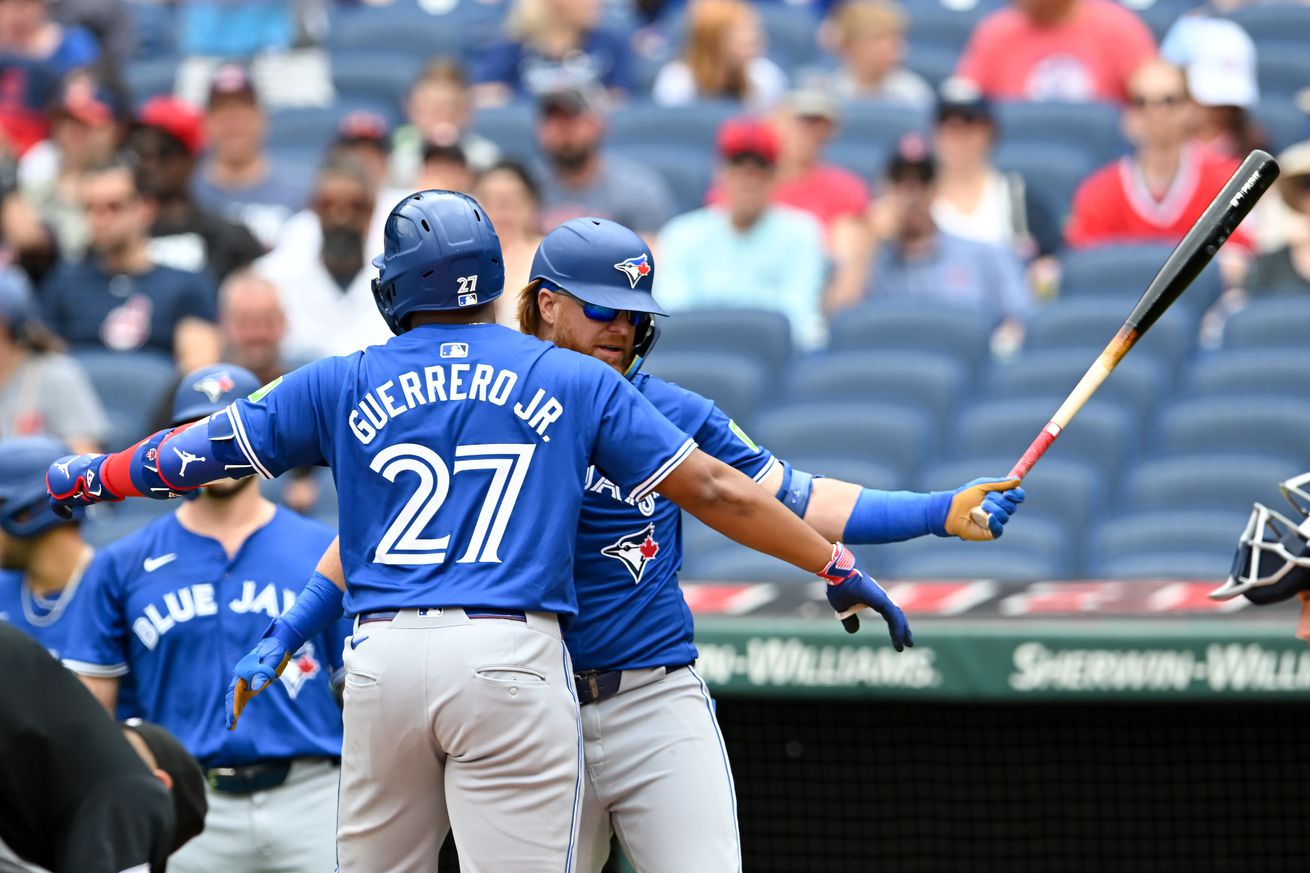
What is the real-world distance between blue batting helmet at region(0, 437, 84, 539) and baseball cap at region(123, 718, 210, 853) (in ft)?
5.15

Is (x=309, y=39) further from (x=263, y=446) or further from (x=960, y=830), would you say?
(x=263, y=446)

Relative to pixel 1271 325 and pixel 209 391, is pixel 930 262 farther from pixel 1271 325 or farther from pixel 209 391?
pixel 209 391

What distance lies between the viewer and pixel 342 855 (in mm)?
3832

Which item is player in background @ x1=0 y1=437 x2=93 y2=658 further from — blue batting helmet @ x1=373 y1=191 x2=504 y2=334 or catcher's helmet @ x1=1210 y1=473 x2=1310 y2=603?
catcher's helmet @ x1=1210 y1=473 x2=1310 y2=603

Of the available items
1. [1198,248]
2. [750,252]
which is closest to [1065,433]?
[750,252]

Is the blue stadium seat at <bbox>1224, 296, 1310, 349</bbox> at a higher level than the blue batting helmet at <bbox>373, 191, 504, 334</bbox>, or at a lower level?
lower

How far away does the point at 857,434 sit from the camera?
738 centimetres

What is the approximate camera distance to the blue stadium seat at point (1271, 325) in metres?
7.40

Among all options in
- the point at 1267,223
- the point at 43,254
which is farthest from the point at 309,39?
the point at 1267,223

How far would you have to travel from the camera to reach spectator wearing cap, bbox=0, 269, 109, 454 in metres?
7.69

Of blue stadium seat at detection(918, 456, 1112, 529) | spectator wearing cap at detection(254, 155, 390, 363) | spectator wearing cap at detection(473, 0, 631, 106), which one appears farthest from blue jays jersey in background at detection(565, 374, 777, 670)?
spectator wearing cap at detection(473, 0, 631, 106)

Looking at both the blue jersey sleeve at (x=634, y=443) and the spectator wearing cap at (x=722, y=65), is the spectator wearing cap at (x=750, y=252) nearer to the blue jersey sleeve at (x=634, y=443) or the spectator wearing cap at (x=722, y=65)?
the spectator wearing cap at (x=722, y=65)

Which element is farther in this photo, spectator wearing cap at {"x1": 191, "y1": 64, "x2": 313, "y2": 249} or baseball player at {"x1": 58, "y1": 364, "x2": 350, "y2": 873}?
spectator wearing cap at {"x1": 191, "y1": 64, "x2": 313, "y2": 249}

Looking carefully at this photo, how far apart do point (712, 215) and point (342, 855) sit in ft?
17.3
